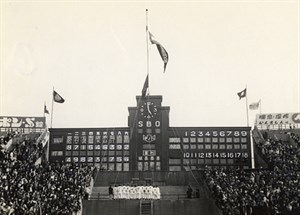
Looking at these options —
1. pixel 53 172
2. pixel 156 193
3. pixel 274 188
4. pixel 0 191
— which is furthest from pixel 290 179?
pixel 0 191

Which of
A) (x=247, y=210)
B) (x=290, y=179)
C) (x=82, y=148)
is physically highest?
(x=82, y=148)

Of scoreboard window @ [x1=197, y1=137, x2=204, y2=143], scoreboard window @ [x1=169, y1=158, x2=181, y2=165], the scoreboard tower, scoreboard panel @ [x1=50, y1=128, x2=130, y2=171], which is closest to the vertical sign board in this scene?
the scoreboard tower

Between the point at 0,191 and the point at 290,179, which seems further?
the point at 290,179

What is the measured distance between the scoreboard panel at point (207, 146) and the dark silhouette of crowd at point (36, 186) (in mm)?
14943

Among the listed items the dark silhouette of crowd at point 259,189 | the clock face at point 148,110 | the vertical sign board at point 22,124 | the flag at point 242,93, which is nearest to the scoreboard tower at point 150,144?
the clock face at point 148,110

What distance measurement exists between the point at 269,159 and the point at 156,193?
10.9m

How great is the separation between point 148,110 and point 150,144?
3.56 metres

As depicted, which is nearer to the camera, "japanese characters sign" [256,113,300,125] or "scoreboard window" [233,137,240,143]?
"japanese characters sign" [256,113,300,125]

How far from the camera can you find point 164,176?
137 ft

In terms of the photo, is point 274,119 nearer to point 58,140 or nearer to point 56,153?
point 58,140

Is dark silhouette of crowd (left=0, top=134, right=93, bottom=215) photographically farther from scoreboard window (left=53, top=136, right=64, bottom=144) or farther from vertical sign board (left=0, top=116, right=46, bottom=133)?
scoreboard window (left=53, top=136, right=64, bottom=144)

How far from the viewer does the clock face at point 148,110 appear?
52000 millimetres

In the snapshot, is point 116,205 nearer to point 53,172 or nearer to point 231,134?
point 53,172

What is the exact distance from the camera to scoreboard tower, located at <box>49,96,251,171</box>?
51.0m
